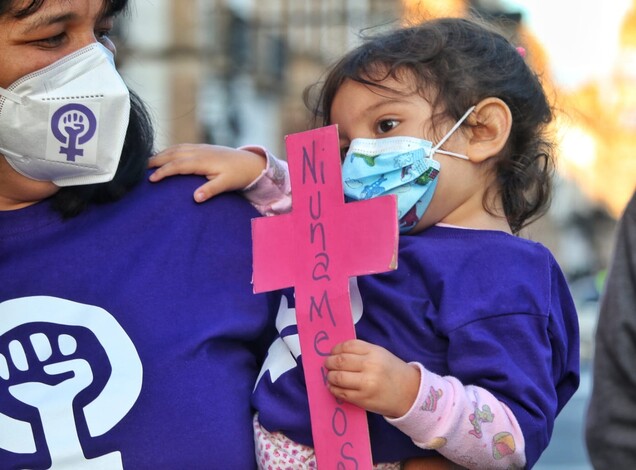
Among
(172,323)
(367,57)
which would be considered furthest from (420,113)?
(172,323)

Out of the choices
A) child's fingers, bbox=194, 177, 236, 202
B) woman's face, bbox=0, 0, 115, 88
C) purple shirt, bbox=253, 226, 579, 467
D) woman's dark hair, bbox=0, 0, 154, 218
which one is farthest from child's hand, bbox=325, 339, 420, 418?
woman's face, bbox=0, 0, 115, 88

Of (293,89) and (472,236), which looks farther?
(293,89)

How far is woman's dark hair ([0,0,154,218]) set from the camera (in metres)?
2.29

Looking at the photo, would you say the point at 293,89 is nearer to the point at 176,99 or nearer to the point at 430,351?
the point at 176,99

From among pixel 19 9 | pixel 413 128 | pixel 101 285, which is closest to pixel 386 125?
pixel 413 128

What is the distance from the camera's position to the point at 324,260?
2160mm

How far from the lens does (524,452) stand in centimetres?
217

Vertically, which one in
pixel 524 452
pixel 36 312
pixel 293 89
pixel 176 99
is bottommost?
pixel 293 89

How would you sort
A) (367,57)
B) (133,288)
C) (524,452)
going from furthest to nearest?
1. (367,57)
2. (133,288)
3. (524,452)

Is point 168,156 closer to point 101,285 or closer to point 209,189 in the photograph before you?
point 209,189

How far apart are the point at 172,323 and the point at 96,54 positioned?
0.59m

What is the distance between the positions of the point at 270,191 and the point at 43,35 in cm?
60

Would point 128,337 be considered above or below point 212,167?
below

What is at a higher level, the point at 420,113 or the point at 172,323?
the point at 420,113
